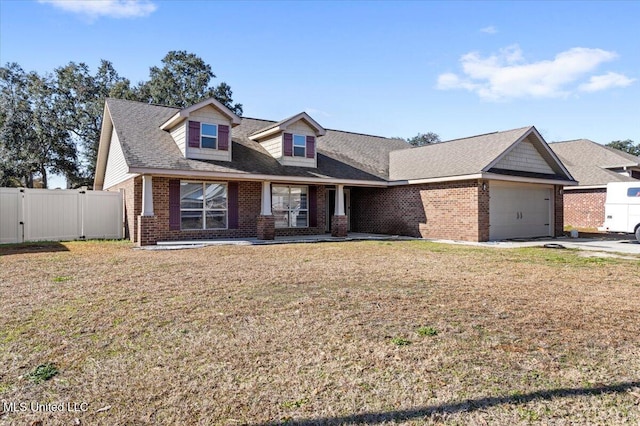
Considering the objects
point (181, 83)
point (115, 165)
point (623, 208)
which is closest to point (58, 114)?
point (181, 83)

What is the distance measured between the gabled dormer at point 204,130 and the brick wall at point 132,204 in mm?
2079

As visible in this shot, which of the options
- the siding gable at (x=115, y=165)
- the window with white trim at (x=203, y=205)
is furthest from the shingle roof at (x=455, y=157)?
the siding gable at (x=115, y=165)

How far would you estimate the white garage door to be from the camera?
16.1 m

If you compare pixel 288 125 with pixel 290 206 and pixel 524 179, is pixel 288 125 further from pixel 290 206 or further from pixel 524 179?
pixel 524 179

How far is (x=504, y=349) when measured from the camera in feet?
13.1

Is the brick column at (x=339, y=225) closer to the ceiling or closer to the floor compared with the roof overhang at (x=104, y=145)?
closer to the floor

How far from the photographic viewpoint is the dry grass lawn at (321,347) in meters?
2.89

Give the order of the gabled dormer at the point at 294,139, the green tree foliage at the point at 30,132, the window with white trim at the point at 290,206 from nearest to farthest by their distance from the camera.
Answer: the gabled dormer at the point at 294,139 < the window with white trim at the point at 290,206 < the green tree foliage at the point at 30,132

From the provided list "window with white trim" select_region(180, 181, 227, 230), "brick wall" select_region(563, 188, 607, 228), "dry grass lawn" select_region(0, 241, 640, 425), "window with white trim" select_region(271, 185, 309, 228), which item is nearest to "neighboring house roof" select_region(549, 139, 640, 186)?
"brick wall" select_region(563, 188, 607, 228)

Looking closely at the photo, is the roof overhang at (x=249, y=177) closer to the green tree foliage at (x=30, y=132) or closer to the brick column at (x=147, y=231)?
the brick column at (x=147, y=231)

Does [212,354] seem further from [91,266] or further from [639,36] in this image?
[639,36]

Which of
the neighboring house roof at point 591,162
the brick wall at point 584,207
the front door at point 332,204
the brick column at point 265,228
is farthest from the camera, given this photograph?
the neighboring house roof at point 591,162

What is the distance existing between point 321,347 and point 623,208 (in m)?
16.0

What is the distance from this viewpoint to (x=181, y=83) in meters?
34.8
